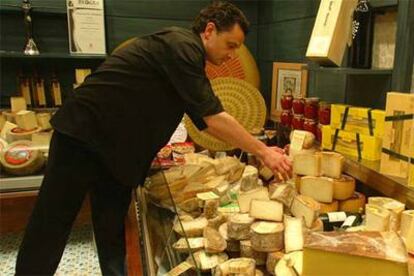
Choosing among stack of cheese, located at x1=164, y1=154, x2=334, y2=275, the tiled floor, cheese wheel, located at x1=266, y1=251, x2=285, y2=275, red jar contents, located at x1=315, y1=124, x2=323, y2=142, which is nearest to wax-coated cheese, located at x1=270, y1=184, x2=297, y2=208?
stack of cheese, located at x1=164, y1=154, x2=334, y2=275

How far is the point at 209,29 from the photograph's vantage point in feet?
4.77

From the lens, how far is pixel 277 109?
8.39ft

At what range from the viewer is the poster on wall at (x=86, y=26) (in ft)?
8.98

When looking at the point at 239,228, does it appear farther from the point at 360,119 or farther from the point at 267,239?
the point at 360,119

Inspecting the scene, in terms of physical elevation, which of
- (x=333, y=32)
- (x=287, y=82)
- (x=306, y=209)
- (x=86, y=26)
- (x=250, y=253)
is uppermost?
(x=86, y=26)

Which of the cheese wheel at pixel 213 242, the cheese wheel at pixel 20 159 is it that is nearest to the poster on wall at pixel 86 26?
the cheese wheel at pixel 20 159

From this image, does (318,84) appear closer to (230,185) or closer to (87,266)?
(230,185)

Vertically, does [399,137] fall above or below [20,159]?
above

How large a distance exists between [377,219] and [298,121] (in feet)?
2.74

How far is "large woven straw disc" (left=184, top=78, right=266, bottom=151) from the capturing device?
194 centimetres

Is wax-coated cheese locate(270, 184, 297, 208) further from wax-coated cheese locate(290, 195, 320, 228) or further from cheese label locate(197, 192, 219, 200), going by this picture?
cheese label locate(197, 192, 219, 200)

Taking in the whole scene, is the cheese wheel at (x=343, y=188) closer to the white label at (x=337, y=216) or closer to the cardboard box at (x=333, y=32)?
the white label at (x=337, y=216)

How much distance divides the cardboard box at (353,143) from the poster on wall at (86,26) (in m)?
1.91

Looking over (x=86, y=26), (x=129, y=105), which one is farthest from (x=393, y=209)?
(x=86, y=26)
